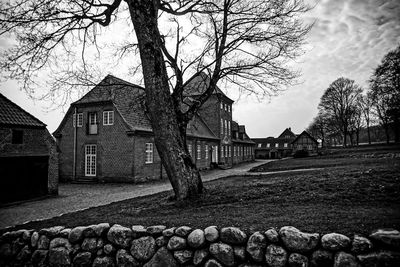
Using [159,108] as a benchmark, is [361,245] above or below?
below

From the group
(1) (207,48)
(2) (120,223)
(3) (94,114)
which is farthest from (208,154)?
(2) (120,223)

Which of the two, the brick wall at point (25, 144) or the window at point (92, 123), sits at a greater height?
the window at point (92, 123)

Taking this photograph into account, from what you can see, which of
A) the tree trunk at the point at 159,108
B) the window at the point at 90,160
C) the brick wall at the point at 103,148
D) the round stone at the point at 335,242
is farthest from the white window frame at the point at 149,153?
the round stone at the point at 335,242

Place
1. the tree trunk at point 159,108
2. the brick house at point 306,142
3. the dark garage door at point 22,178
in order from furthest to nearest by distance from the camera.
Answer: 1. the brick house at point 306,142
2. the dark garage door at point 22,178
3. the tree trunk at point 159,108

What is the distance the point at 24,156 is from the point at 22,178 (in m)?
1.15

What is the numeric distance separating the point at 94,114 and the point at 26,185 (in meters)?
9.36

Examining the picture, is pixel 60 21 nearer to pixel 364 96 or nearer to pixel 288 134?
pixel 364 96

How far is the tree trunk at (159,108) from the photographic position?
7145 mm

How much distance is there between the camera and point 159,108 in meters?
7.15

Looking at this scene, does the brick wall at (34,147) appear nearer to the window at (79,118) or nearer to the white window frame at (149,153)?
the white window frame at (149,153)

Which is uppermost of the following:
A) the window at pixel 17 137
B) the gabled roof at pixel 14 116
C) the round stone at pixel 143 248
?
the gabled roof at pixel 14 116

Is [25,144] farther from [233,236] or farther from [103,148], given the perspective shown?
[233,236]

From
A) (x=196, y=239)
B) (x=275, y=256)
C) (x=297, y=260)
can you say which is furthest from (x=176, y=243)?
(x=297, y=260)

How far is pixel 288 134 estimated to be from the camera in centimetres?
8200
